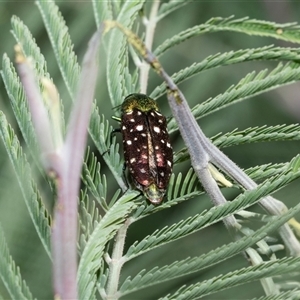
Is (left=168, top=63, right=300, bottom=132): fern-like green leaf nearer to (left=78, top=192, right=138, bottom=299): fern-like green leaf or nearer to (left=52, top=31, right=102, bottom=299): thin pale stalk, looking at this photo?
(left=78, top=192, right=138, bottom=299): fern-like green leaf

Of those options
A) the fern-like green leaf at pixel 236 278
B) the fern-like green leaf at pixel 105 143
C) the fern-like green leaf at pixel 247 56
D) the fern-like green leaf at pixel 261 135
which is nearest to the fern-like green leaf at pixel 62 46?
the fern-like green leaf at pixel 105 143

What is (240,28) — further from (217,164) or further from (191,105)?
(191,105)

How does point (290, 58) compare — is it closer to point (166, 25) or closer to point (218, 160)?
point (218, 160)

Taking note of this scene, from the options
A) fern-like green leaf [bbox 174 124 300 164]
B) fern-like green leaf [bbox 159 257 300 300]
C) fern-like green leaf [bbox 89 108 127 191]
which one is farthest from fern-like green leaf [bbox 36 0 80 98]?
fern-like green leaf [bbox 159 257 300 300]

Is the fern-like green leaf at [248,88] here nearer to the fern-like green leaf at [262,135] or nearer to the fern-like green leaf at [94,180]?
the fern-like green leaf at [262,135]

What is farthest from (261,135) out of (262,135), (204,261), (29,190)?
(29,190)

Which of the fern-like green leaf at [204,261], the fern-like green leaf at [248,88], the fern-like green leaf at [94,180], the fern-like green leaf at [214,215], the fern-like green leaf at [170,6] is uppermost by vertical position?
the fern-like green leaf at [170,6]
